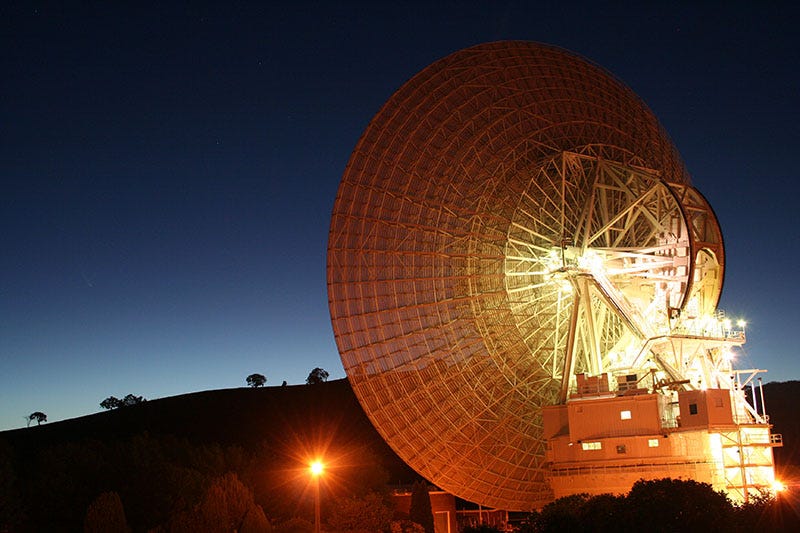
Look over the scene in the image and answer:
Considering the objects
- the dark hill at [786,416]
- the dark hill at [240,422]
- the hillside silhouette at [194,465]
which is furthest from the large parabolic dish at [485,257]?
the dark hill at [240,422]

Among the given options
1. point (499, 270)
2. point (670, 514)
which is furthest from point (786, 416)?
point (670, 514)

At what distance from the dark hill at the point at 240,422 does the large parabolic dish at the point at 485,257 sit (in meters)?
77.2

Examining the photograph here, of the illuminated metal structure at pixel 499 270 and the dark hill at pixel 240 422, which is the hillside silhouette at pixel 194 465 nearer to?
the dark hill at pixel 240 422

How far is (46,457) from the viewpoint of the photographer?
64.6 meters

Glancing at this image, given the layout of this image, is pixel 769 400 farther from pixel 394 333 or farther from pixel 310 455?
pixel 394 333

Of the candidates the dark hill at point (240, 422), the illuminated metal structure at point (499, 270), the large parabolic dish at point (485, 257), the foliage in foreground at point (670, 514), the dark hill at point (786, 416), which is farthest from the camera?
the dark hill at point (240, 422)

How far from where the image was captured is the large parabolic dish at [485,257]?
4372 cm

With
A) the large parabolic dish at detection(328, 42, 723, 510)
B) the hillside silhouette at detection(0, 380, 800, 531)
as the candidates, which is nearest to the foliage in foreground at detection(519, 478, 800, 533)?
the large parabolic dish at detection(328, 42, 723, 510)

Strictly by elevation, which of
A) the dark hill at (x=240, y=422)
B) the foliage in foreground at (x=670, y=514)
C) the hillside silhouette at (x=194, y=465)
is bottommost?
the foliage in foreground at (x=670, y=514)

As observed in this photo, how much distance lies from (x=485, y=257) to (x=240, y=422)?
358ft

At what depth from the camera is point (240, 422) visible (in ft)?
474

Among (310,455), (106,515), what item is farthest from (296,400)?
(106,515)

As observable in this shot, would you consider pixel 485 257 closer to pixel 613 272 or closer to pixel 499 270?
pixel 499 270

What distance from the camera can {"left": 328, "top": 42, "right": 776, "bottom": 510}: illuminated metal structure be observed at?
4353 centimetres
